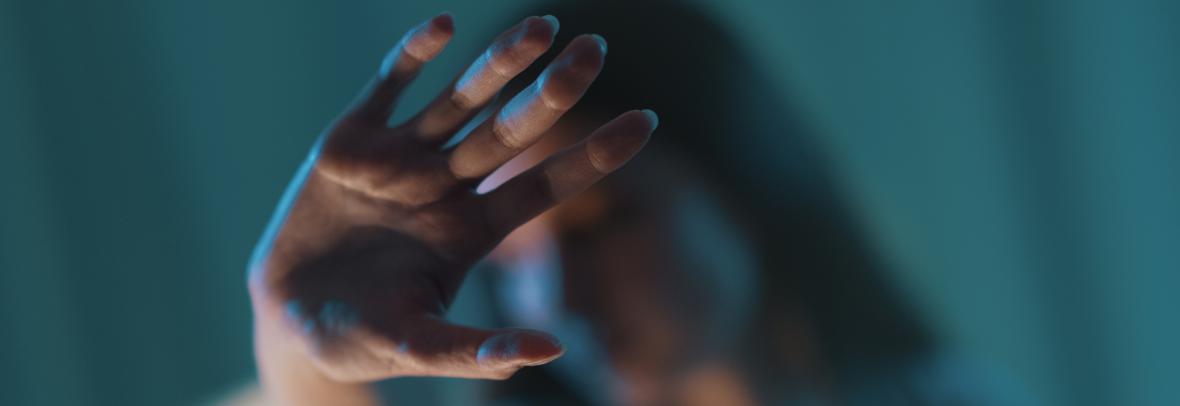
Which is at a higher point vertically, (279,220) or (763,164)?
(763,164)

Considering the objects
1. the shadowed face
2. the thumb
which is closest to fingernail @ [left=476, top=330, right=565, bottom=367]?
the thumb

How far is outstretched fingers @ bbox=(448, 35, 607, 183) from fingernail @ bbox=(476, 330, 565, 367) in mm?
93

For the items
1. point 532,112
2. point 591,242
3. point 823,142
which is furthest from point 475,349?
point 823,142

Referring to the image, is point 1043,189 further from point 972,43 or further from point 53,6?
point 53,6

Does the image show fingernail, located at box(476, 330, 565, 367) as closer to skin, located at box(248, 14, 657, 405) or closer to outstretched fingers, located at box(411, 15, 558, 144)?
skin, located at box(248, 14, 657, 405)

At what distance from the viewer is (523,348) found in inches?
17.0

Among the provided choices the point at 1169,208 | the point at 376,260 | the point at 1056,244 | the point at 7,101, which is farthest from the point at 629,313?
the point at 1169,208

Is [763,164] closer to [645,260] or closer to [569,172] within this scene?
[645,260]

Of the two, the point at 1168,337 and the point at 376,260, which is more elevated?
the point at 1168,337

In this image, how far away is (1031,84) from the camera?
1490 mm

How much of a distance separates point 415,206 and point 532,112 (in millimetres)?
90

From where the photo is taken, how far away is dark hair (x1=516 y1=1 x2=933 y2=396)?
917mm

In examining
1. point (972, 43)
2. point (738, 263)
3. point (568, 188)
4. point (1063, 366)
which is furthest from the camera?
point (1063, 366)

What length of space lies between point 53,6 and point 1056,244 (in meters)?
1.34
